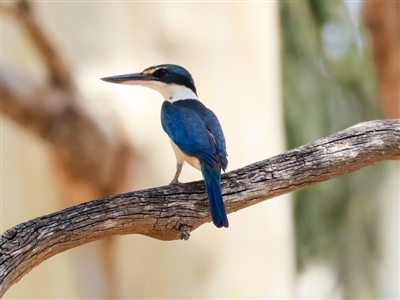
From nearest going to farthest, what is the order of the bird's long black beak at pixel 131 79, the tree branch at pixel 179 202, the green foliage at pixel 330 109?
the tree branch at pixel 179 202, the bird's long black beak at pixel 131 79, the green foliage at pixel 330 109

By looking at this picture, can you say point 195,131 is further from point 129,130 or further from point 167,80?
point 129,130

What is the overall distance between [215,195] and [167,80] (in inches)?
22.9

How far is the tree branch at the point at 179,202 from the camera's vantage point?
1.56 meters

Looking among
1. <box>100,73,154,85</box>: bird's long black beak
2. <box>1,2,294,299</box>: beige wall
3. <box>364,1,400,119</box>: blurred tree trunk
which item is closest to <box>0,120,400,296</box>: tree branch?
<box>100,73,154,85</box>: bird's long black beak

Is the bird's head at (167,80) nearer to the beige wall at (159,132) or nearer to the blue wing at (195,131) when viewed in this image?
the blue wing at (195,131)

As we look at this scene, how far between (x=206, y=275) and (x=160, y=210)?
1.51 meters

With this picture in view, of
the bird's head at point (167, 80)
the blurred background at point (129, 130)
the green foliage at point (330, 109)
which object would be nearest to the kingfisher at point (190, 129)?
the bird's head at point (167, 80)

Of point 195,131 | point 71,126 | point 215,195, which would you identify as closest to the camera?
point 215,195

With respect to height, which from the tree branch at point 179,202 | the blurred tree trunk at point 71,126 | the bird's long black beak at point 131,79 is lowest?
the tree branch at point 179,202

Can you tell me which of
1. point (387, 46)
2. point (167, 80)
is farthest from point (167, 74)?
point (387, 46)

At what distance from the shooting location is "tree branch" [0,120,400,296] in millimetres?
1562

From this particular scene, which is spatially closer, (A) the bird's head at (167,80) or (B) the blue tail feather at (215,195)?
(B) the blue tail feather at (215,195)

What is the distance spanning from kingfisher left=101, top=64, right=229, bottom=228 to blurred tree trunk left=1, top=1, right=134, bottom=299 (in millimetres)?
888

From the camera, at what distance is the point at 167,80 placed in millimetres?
2236
